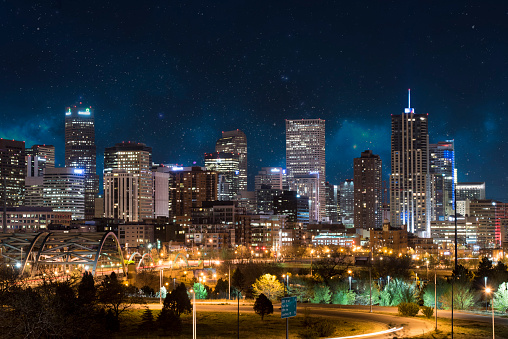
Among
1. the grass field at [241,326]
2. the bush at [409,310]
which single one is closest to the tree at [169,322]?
the grass field at [241,326]

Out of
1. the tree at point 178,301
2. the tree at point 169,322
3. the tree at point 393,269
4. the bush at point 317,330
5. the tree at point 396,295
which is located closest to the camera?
the bush at point 317,330

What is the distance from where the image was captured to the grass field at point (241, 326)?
56.5m

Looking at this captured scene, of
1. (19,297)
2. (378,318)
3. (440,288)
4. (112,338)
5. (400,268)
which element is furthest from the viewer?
(400,268)

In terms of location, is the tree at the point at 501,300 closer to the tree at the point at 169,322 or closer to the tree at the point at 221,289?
the tree at the point at 221,289

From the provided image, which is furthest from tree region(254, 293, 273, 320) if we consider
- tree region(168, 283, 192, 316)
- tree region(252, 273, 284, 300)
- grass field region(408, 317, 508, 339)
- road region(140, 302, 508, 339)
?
tree region(252, 273, 284, 300)

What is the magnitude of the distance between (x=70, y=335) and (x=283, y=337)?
1689 cm

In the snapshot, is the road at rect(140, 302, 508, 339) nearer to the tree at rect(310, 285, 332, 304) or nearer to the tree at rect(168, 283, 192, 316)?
the tree at rect(168, 283, 192, 316)

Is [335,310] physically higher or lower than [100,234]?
lower

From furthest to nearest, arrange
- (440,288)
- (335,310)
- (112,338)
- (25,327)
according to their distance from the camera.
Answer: (440,288)
(335,310)
(112,338)
(25,327)

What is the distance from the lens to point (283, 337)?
55.6 m

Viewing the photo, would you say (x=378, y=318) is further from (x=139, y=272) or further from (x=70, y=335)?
(x=139, y=272)

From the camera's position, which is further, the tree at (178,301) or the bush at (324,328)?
the tree at (178,301)

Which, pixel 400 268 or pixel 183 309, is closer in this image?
pixel 183 309

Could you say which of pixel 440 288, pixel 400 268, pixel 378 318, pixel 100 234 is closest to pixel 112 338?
pixel 378 318
